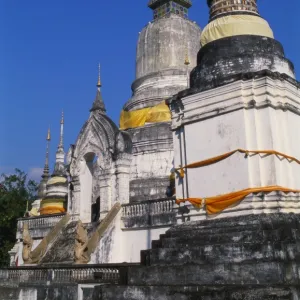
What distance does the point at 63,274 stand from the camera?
1238 centimetres

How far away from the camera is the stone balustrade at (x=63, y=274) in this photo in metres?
10.5

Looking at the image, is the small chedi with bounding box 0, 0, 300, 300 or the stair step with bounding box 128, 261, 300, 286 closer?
the stair step with bounding box 128, 261, 300, 286

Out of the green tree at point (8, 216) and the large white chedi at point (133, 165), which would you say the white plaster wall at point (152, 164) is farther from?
the green tree at point (8, 216)

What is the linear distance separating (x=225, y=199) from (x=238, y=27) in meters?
3.28

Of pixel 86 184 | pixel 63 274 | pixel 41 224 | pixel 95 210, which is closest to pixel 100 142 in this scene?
pixel 86 184

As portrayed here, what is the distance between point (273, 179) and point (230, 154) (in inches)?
32.0

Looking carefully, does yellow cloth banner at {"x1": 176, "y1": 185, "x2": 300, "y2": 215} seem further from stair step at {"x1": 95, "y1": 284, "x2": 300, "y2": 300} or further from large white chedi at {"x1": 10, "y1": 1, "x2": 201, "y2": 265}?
large white chedi at {"x1": 10, "y1": 1, "x2": 201, "y2": 265}

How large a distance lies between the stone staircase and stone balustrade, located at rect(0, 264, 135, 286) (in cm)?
291

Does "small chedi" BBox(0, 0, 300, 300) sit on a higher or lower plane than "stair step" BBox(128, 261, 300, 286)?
higher

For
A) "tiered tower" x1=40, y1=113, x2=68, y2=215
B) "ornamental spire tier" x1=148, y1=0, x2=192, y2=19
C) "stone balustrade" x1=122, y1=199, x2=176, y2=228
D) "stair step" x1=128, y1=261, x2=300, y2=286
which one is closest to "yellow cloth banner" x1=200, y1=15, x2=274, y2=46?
"stair step" x1=128, y1=261, x2=300, y2=286

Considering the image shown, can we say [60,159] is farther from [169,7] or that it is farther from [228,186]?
[228,186]

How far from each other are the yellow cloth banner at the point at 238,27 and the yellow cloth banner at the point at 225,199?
10.0 ft

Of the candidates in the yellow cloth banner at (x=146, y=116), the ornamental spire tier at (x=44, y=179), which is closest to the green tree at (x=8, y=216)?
the ornamental spire tier at (x=44, y=179)

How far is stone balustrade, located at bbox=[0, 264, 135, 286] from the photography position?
1049 centimetres
